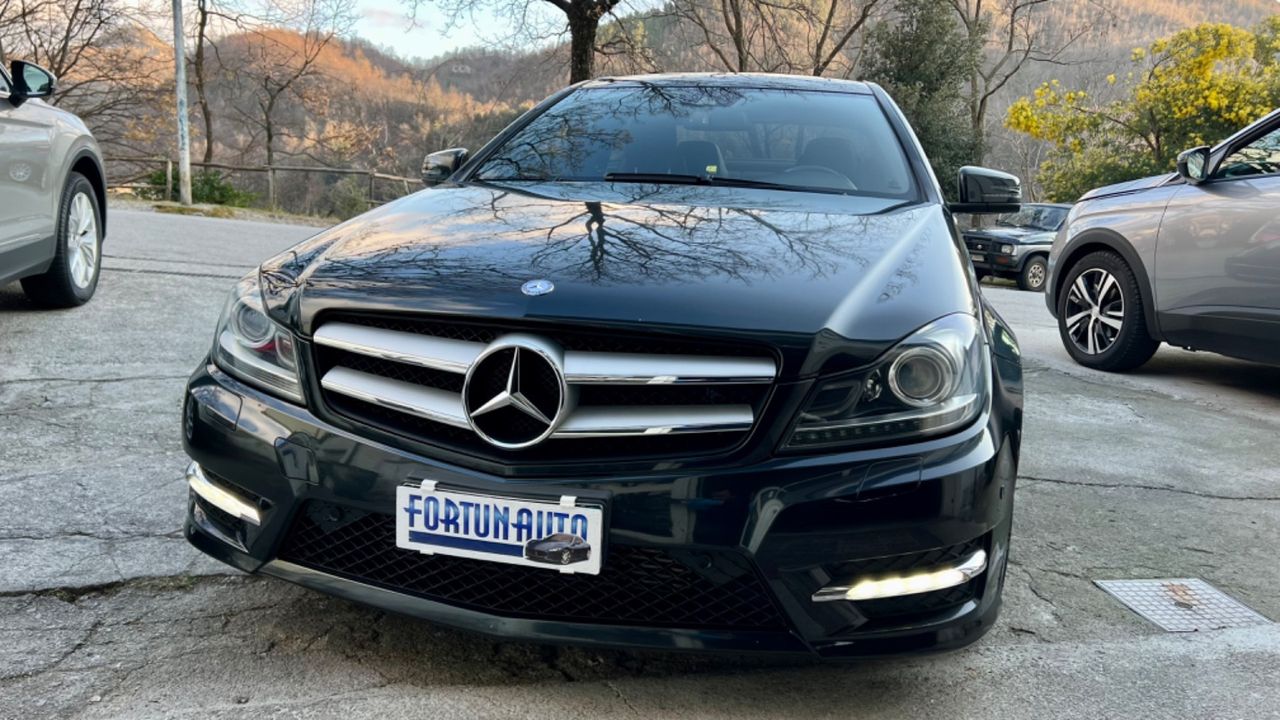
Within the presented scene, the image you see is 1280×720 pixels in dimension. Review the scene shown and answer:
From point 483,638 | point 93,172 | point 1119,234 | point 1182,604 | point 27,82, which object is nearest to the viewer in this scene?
point 483,638

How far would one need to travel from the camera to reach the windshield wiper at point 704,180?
A: 2.99 m

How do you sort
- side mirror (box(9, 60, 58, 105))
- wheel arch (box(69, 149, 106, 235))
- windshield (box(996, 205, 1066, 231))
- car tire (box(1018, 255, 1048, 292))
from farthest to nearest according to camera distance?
windshield (box(996, 205, 1066, 231)) → car tire (box(1018, 255, 1048, 292)) → wheel arch (box(69, 149, 106, 235)) → side mirror (box(9, 60, 58, 105))

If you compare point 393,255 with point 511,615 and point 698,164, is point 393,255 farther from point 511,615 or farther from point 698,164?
point 698,164

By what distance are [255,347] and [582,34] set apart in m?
15.9

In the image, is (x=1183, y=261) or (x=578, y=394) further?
(x=1183, y=261)

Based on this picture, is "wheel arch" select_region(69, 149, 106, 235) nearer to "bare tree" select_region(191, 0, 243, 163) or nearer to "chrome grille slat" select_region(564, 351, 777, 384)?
"chrome grille slat" select_region(564, 351, 777, 384)

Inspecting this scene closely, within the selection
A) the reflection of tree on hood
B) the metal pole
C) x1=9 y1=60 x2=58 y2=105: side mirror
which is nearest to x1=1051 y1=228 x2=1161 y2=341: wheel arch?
the reflection of tree on hood

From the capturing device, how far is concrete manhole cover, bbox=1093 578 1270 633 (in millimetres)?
2594

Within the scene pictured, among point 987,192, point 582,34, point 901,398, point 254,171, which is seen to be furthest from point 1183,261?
point 254,171

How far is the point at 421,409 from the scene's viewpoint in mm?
1925

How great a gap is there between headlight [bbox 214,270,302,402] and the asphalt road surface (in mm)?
608

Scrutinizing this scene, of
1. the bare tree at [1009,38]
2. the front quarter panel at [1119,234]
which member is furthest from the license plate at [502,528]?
the bare tree at [1009,38]

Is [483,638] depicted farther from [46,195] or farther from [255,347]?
[46,195]

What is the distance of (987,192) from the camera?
3.60m
